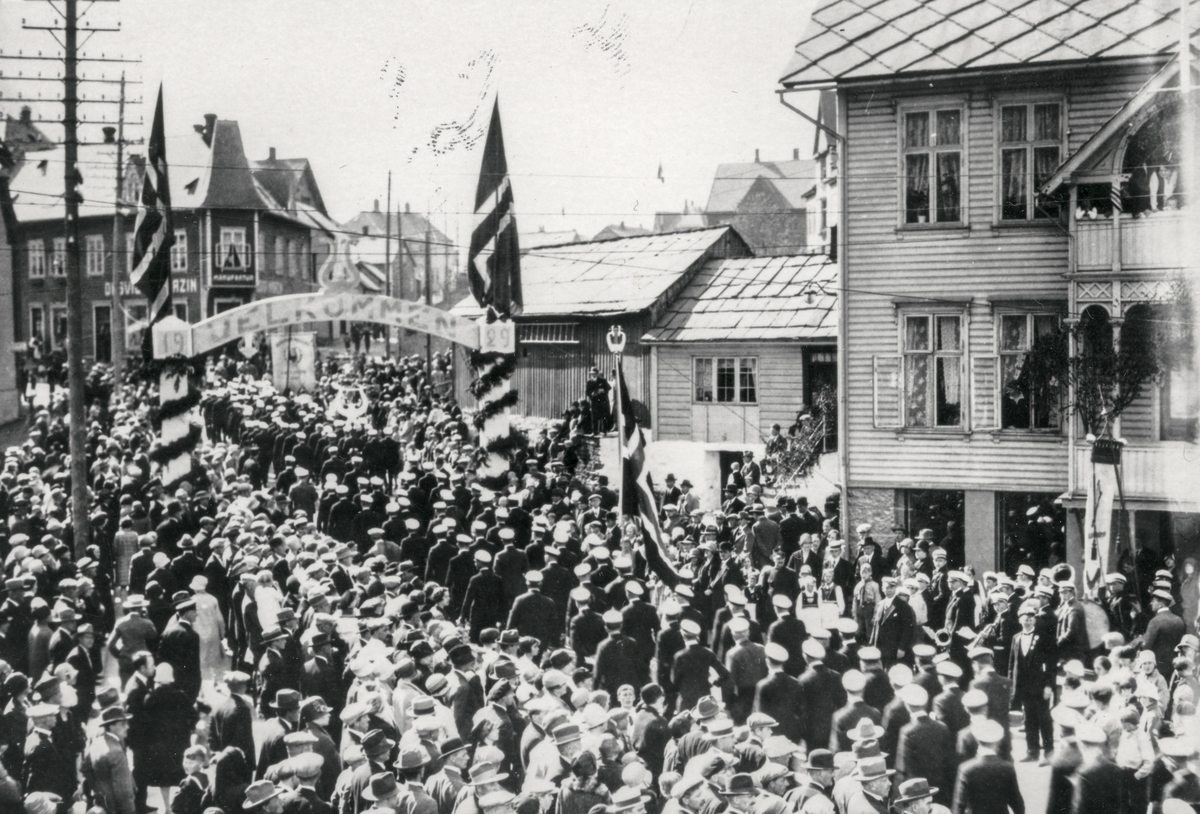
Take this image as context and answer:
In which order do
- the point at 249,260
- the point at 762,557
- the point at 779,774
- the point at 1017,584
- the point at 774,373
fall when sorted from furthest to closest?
1. the point at 249,260
2. the point at 774,373
3. the point at 762,557
4. the point at 1017,584
5. the point at 779,774

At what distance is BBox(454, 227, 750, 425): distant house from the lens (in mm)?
26016

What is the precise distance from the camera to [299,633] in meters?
11.0

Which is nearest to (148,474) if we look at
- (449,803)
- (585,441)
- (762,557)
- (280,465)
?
(280,465)

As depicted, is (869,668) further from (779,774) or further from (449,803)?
(449,803)

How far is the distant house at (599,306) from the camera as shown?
85.4ft

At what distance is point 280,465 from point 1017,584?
14.0m

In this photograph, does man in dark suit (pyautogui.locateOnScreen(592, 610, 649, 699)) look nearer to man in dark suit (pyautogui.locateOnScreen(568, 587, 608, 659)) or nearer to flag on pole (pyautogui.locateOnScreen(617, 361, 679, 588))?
man in dark suit (pyautogui.locateOnScreen(568, 587, 608, 659))

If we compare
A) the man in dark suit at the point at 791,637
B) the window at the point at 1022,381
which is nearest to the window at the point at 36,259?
the window at the point at 1022,381

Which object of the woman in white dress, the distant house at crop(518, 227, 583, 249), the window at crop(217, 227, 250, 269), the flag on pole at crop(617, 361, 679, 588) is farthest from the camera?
the window at crop(217, 227, 250, 269)

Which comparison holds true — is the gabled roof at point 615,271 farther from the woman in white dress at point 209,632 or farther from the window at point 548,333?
the woman in white dress at point 209,632

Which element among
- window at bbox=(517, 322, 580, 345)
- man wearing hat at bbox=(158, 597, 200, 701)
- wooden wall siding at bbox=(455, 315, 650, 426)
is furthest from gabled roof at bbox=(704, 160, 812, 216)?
man wearing hat at bbox=(158, 597, 200, 701)

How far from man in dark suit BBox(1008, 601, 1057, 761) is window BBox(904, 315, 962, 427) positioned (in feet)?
24.1

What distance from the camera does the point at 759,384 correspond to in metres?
24.2

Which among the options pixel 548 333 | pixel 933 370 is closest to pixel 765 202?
pixel 548 333
